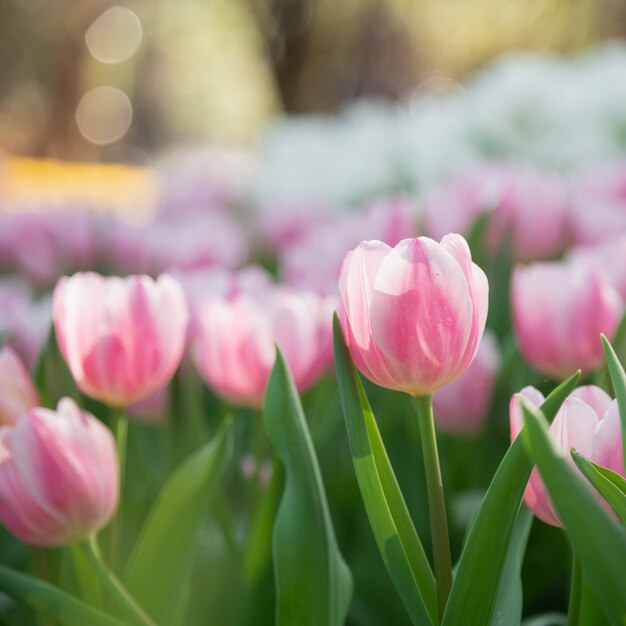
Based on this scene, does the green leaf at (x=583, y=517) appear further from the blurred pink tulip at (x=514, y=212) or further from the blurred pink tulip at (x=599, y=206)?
the blurred pink tulip at (x=514, y=212)

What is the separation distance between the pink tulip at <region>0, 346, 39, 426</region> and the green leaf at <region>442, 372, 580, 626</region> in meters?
0.31

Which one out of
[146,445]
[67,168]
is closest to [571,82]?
[146,445]

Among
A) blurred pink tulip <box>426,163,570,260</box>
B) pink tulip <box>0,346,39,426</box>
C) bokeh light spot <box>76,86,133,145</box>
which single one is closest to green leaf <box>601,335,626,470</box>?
pink tulip <box>0,346,39,426</box>

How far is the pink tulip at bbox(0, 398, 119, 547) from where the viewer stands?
20.5 inches

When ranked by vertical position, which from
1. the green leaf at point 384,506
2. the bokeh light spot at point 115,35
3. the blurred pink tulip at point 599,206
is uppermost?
the bokeh light spot at point 115,35

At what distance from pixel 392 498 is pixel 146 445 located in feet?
1.84

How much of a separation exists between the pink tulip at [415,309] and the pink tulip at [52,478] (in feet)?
0.56

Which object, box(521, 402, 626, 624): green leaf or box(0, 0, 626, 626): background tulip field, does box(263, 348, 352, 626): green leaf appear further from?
box(521, 402, 626, 624): green leaf

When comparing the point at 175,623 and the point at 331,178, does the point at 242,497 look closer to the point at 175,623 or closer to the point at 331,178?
the point at 175,623

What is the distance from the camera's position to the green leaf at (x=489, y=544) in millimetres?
422

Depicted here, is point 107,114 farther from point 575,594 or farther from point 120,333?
point 575,594

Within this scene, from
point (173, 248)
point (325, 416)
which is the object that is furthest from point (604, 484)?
point (173, 248)

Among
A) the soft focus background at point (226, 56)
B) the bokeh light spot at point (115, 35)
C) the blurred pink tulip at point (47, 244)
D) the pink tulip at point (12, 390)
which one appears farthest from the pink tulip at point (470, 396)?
the bokeh light spot at point (115, 35)

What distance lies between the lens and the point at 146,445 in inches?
39.1
